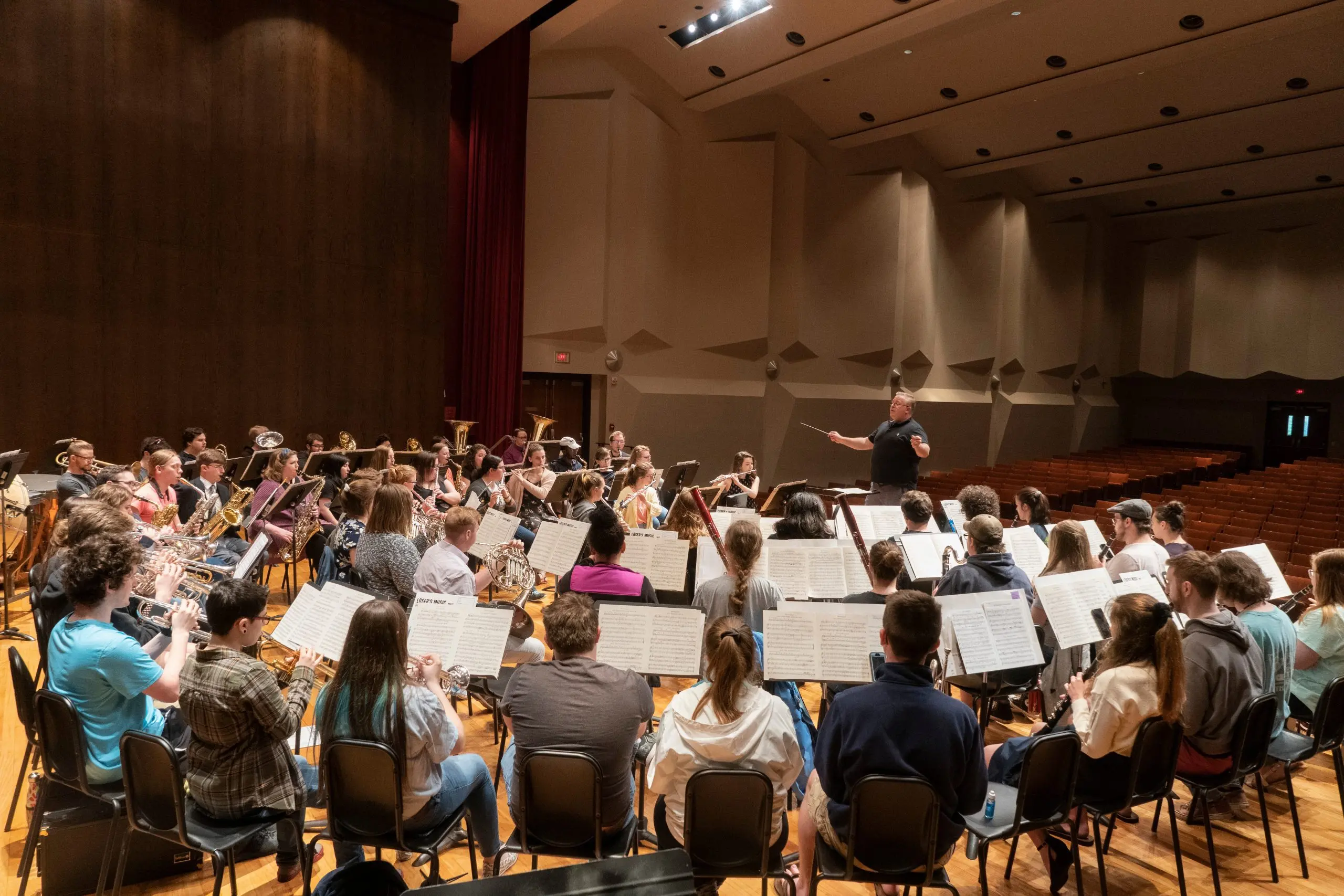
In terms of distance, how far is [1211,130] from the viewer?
15.1 m

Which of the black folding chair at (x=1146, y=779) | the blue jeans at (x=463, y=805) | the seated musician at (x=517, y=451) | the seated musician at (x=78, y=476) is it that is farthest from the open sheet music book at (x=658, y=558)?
the seated musician at (x=517, y=451)

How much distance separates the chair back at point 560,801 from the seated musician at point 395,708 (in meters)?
0.16

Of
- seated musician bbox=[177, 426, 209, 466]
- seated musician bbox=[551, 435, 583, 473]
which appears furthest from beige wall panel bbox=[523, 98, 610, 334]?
seated musician bbox=[177, 426, 209, 466]

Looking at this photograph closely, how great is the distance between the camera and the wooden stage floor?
356 cm

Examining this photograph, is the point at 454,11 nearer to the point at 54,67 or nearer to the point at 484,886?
the point at 54,67

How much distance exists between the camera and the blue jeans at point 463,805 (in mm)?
3041

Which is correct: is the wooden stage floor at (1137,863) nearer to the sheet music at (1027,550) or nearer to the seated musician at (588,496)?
the sheet music at (1027,550)

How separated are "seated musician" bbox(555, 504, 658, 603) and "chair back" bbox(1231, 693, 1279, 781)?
8.22 ft

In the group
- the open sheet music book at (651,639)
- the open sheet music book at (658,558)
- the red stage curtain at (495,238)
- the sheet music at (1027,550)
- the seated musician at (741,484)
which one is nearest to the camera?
the open sheet music book at (651,639)

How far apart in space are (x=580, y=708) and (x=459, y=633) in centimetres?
71

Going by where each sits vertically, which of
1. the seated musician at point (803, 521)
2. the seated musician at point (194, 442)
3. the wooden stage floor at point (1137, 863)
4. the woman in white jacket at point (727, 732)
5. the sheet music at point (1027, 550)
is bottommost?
the wooden stage floor at point (1137, 863)

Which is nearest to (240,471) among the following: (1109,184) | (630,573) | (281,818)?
(630,573)

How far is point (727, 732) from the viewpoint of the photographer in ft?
9.58

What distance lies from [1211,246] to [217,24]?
20.2 m
